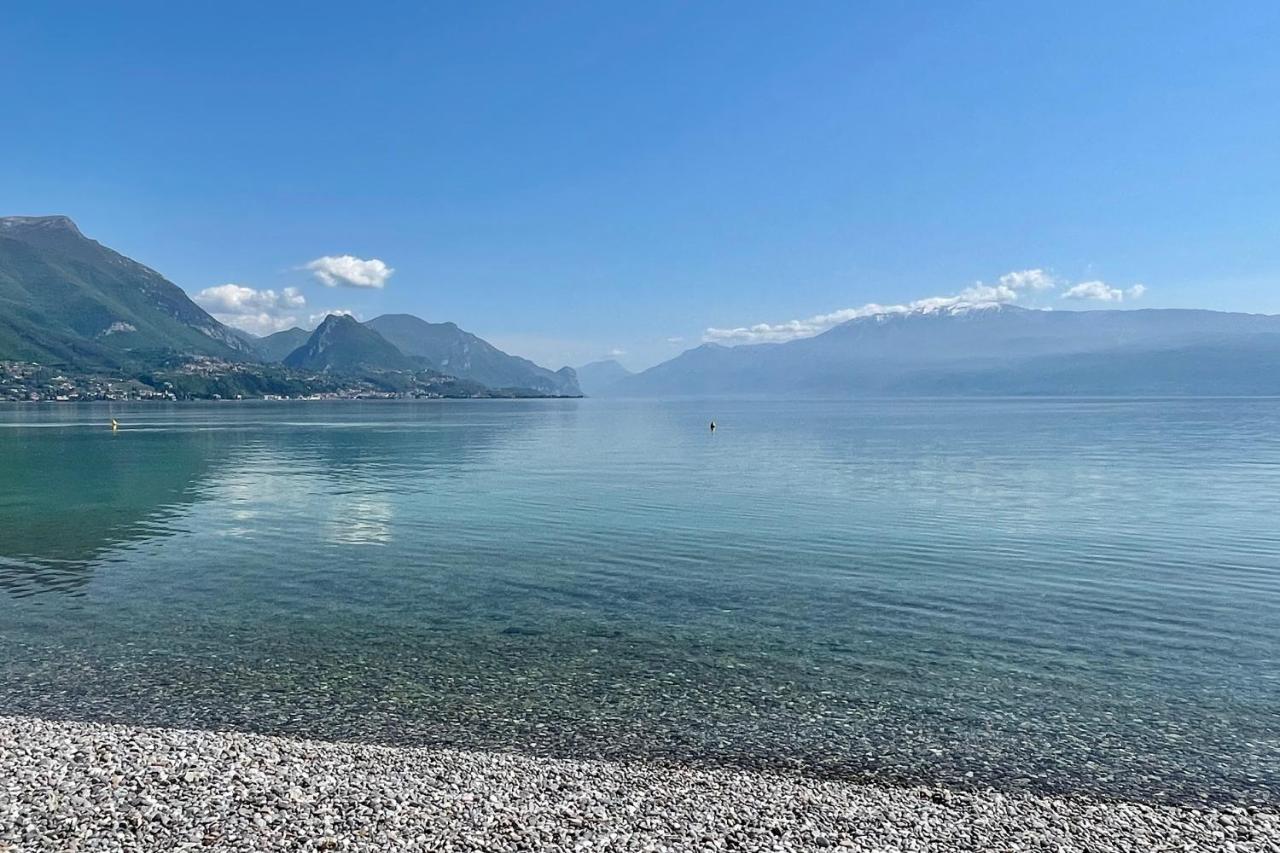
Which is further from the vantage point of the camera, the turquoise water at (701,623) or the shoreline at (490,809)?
the turquoise water at (701,623)

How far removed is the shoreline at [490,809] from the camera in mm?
13547

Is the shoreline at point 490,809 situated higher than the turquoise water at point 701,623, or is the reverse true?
the shoreline at point 490,809

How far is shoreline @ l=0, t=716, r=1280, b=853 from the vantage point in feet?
44.4

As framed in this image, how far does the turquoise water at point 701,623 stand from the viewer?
19031 millimetres

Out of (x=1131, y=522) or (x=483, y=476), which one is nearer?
(x=1131, y=522)

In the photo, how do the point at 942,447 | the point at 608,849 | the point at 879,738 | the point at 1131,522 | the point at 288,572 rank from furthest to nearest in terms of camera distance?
the point at 942,447, the point at 1131,522, the point at 288,572, the point at 879,738, the point at 608,849

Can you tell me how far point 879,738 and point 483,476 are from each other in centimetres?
6072

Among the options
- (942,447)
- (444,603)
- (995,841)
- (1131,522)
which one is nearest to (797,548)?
(444,603)

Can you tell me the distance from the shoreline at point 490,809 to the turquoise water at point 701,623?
1.42 metres

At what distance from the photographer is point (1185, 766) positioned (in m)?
17.4

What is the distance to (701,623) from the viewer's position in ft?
92.4

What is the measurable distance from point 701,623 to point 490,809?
14.3 metres

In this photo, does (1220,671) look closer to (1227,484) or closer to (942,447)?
(1227,484)

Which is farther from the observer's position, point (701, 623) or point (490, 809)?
point (701, 623)
